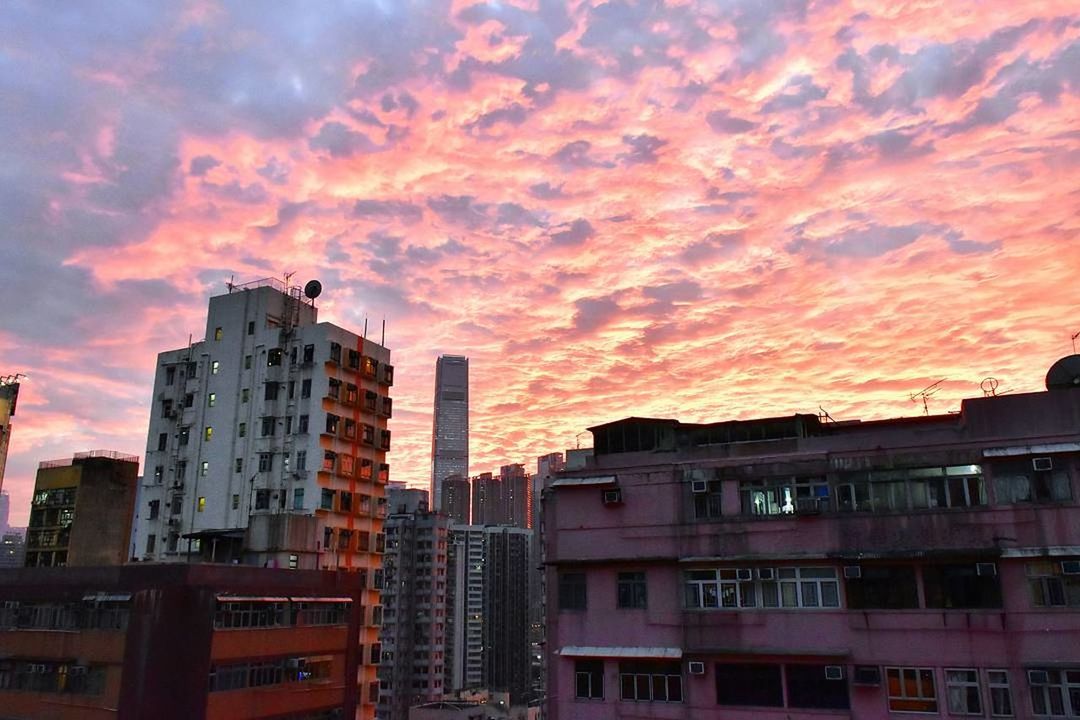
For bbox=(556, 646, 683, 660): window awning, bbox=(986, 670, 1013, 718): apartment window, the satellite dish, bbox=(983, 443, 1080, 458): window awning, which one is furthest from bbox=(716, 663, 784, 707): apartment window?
the satellite dish

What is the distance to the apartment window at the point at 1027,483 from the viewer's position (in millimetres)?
21484

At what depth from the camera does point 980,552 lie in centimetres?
2155

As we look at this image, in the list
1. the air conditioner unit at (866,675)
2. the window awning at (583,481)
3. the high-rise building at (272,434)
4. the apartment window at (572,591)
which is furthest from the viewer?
the high-rise building at (272,434)

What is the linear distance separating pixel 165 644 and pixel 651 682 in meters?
23.1

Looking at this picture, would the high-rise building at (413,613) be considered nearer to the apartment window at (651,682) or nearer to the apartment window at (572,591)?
the apartment window at (572,591)

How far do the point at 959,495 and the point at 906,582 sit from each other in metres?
3.02

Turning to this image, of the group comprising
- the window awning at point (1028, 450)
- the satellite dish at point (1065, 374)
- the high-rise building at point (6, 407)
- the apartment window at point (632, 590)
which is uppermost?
the high-rise building at point (6, 407)

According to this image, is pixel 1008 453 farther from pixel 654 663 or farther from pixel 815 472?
pixel 654 663

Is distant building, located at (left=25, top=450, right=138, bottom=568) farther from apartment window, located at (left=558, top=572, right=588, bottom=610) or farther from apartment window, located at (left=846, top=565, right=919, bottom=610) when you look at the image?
apartment window, located at (left=846, top=565, right=919, bottom=610)

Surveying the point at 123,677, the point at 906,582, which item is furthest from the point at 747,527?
the point at 123,677

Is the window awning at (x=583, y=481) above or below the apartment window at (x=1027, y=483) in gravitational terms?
above

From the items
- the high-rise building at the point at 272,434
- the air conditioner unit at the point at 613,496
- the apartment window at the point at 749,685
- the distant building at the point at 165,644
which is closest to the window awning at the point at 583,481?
the air conditioner unit at the point at 613,496

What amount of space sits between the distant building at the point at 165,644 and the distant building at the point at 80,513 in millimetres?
34891

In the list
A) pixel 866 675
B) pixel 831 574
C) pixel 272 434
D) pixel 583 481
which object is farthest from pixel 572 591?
pixel 272 434
